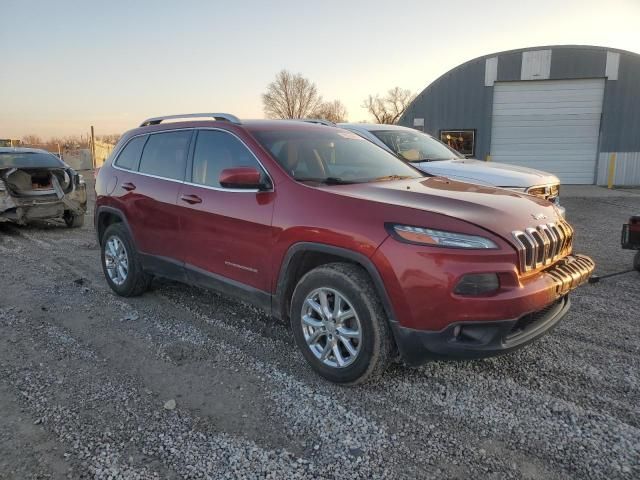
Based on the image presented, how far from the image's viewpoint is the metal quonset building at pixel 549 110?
17.4m

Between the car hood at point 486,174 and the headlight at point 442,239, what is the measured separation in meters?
3.43

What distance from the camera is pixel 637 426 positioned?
269 centimetres

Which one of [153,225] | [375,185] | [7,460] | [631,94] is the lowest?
[7,460]

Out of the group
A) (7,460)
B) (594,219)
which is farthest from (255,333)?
(594,219)

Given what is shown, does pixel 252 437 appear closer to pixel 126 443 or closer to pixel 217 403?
pixel 217 403

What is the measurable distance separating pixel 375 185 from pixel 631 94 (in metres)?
18.2

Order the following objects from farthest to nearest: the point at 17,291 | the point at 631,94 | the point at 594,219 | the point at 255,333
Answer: the point at 631,94 → the point at 594,219 → the point at 17,291 → the point at 255,333

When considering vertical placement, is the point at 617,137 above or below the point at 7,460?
above

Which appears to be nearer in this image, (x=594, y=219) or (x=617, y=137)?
(x=594, y=219)

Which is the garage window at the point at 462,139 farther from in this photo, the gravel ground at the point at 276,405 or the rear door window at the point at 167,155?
the rear door window at the point at 167,155

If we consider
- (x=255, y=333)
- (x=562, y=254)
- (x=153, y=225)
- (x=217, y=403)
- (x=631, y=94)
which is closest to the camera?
(x=217, y=403)

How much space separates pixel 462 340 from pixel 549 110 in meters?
18.3

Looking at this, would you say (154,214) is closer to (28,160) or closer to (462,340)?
(462,340)

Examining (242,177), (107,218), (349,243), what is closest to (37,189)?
(107,218)
